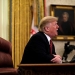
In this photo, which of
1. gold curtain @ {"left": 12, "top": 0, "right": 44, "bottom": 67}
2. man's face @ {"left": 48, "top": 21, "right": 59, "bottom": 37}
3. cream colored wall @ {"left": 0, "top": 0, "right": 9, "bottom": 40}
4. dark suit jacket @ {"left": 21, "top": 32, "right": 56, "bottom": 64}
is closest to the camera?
dark suit jacket @ {"left": 21, "top": 32, "right": 56, "bottom": 64}

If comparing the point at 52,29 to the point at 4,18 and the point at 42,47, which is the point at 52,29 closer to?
the point at 42,47

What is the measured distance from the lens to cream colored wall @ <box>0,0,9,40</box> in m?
5.80

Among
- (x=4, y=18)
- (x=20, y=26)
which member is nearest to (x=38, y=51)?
(x=20, y=26)

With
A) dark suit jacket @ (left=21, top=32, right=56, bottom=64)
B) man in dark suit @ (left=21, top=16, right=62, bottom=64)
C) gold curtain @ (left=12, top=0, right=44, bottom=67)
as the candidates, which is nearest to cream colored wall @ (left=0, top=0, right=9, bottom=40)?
gold curtain @ (left=12, top=0, right=44, bottom=67)

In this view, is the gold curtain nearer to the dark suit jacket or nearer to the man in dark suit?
the man in dark suit

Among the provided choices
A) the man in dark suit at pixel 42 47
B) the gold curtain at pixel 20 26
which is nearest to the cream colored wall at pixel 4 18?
the gold curtain at pixel 20 26

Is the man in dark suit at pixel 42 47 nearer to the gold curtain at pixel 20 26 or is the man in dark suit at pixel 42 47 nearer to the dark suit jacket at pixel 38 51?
the dark suit jacket at pixel 38 51

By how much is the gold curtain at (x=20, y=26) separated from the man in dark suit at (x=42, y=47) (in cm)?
241

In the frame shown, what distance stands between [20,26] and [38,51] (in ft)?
9.59

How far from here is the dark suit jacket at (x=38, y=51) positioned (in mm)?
2725

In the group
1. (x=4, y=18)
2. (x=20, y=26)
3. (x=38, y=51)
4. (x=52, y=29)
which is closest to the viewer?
(x=38, y=51)

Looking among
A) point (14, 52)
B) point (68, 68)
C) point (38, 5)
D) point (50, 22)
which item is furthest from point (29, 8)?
point (68, 68)

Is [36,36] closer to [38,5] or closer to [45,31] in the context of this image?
[45,31]

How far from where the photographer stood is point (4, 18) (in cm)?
582
